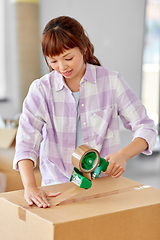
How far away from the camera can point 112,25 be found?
312 cm

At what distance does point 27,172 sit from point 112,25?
2.44m

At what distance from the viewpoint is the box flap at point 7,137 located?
197 cm

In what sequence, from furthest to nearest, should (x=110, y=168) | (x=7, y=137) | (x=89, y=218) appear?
(x=7, y=137)
(x=110, y=168)
(x=89, y=218)

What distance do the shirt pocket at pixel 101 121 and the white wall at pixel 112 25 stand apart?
2.02 metres

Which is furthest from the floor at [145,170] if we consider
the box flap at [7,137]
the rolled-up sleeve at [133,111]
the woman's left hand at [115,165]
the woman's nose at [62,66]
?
the woman's nose at [62,66]

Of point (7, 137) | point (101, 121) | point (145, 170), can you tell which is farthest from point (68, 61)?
point (145, 170)

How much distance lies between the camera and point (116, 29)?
3139 mm

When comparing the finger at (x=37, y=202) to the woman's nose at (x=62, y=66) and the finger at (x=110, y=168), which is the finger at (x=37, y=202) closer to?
the finger at (x=110, y=168)

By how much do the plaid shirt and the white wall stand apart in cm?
198

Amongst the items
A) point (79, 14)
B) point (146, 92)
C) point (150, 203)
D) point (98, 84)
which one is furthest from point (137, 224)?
point (146, 92)

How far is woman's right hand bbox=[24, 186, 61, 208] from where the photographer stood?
0.83 m

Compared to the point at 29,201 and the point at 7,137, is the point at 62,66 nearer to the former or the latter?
the point at 29,201

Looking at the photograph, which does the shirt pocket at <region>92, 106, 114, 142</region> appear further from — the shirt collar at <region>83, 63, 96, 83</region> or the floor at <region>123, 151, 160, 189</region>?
the floor at <region>123, 151, 160, 189</region>

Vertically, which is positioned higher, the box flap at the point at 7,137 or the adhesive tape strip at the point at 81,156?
the adhesive tape strip at the point at 81,156
